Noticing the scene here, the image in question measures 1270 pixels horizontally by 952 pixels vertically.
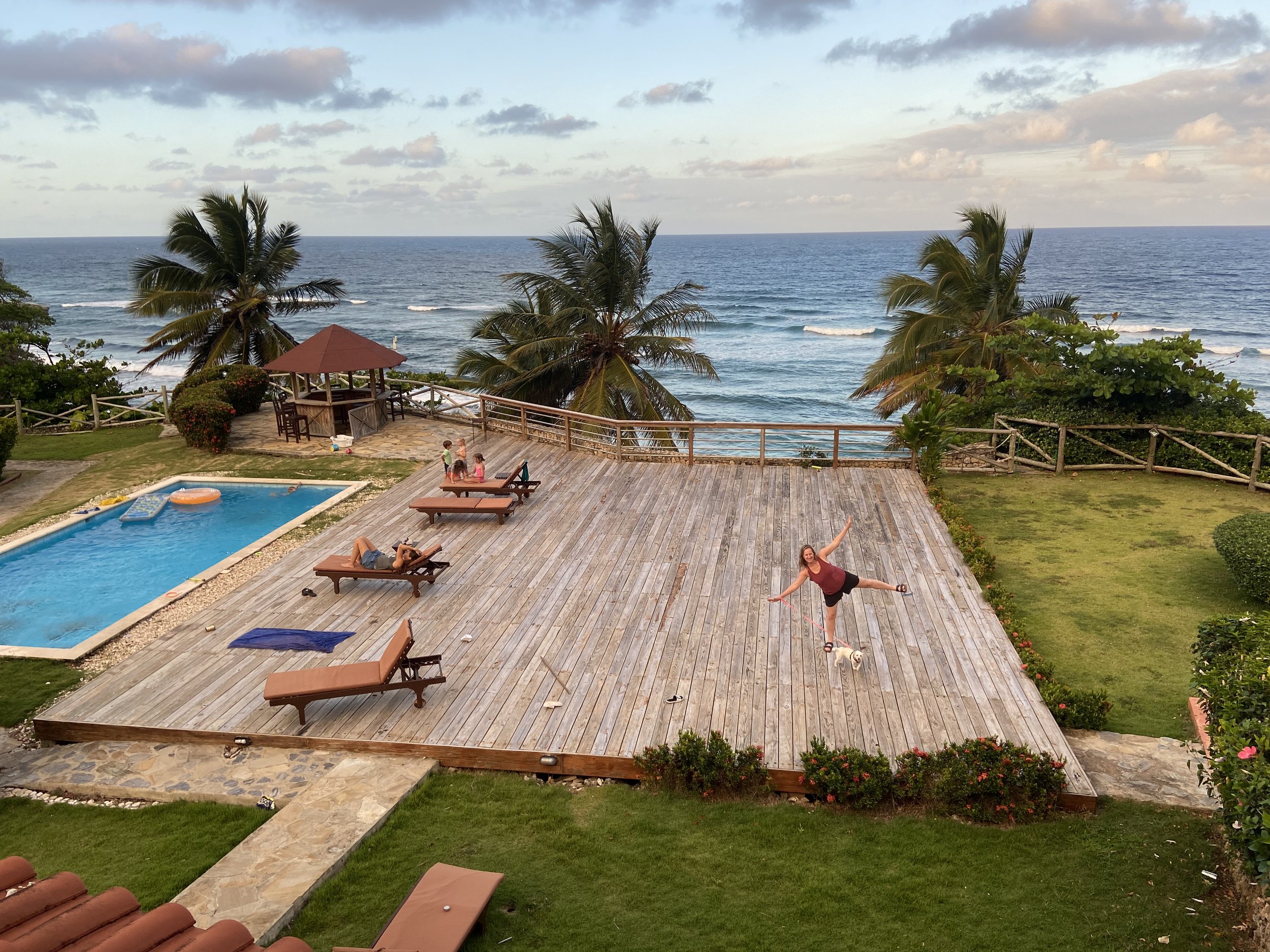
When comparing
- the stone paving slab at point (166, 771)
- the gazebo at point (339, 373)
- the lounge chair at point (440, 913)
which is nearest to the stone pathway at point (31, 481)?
the gazebo at point (339, 373)

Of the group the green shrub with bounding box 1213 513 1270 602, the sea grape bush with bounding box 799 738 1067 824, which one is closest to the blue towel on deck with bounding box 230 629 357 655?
the sea grape bush with bounding box 799 738 1067 824

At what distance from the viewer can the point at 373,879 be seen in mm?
6375

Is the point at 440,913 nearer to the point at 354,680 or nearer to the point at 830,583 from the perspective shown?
the point at 354,680

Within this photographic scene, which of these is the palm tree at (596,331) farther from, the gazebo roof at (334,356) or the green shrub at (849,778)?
the green shrub at (849,778)

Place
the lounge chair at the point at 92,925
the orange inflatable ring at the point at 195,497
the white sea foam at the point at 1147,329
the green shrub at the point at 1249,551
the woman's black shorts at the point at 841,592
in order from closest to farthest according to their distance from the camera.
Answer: the lounge chair at the point at 92,925 → the woman's black shorts at the point at 841,592 → the green shrub at the point at 1249,551 → the orange inflatable ring at the point at 195,497 → the white sea foam at the point at 1147,329

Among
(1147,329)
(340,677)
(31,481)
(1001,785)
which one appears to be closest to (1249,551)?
(1001,785)

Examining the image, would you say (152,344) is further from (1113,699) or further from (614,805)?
(1113,699)

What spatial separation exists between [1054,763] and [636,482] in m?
9.70

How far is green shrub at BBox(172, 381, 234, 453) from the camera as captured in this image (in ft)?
61.8

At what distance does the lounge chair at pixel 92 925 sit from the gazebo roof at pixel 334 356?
14.1 metres

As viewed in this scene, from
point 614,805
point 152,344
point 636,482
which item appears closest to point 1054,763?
point 614,805

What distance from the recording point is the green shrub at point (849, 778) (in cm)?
715

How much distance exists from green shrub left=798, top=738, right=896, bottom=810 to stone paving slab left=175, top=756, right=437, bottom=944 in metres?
3.40

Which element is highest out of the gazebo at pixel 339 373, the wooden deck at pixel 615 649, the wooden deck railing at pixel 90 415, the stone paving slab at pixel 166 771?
the gazebo at pixel 339 373
